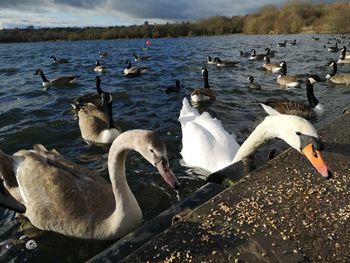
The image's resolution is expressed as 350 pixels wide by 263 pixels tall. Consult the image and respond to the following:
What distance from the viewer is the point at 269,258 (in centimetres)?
265

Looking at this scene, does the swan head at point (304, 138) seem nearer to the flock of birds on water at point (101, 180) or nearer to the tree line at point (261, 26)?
the flock of birds on water at point (101, 180)

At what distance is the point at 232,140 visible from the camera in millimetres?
7207

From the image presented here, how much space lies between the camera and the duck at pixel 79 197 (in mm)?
4410

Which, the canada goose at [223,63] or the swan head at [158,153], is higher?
the swan head at [158,153]

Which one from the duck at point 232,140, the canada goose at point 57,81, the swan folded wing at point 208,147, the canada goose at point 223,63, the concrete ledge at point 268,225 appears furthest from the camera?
the canada goose at point 223,63

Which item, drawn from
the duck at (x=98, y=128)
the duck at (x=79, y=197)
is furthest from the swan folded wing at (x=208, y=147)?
the duck at (x=98, y=128)

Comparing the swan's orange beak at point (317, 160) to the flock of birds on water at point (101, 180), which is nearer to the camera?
the swan's orange beak at point (317, 160)

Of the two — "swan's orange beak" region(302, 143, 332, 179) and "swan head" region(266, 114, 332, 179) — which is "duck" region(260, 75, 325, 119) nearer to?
"swan head" region(266, 114, 332, 179)

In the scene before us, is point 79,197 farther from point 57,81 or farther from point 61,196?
point 57,81

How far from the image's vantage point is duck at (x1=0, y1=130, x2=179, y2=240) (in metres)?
4.41

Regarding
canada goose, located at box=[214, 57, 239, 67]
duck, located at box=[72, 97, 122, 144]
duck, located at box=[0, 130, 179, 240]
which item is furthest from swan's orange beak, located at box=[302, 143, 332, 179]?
canada goose, located at box=[214, 57, 239, 67]

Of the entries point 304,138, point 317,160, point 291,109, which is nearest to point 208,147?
point 304,138

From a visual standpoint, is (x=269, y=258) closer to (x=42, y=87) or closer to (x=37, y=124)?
(x=37, y=124)

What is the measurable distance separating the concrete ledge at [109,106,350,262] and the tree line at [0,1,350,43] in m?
62.7
